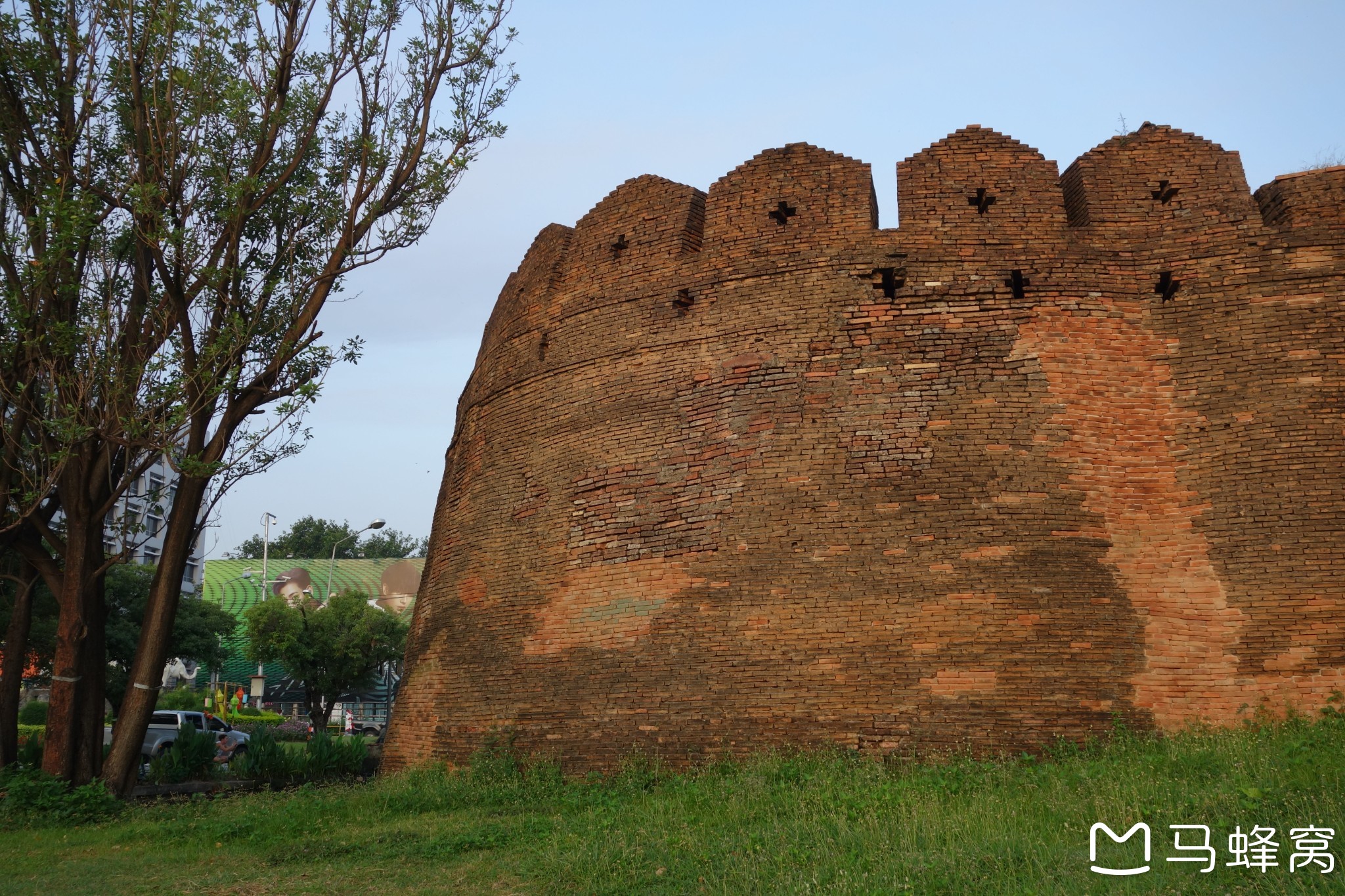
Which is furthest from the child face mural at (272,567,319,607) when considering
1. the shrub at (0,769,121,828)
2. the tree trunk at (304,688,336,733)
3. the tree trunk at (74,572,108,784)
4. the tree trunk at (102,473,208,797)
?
the shrub at (0,769,121,828)

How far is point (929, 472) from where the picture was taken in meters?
8.25

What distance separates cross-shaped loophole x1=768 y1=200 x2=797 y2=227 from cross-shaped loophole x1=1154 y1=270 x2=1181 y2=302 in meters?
3.08

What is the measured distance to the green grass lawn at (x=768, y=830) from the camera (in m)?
5.01

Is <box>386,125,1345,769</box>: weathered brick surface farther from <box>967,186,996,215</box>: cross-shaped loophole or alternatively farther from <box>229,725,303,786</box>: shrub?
<box>229,725,303,786</box>: shrub

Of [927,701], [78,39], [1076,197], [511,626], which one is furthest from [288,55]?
[927,701]

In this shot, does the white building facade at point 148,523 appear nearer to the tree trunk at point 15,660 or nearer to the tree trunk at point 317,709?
the tree trunk at point 15,660

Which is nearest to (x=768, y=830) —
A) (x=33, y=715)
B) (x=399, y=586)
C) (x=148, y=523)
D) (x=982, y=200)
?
(x=982, y=200)

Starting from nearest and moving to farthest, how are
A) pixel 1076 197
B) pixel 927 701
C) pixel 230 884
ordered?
pixel 230 884, pixel 927 701, pixel 1076 197

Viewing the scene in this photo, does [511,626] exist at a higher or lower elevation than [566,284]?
lower

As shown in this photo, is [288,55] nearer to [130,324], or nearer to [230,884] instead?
[130,324]

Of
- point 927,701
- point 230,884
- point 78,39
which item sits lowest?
point 230,884

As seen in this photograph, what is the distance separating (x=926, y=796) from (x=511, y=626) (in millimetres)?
4279

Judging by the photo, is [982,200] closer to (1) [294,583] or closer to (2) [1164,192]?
(2) [1164,192]

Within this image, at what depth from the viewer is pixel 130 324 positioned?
9930 mm
